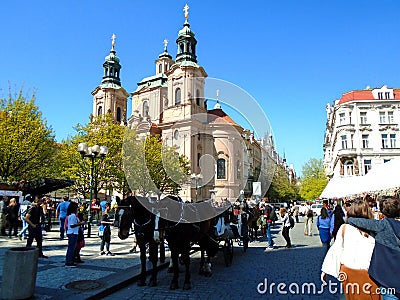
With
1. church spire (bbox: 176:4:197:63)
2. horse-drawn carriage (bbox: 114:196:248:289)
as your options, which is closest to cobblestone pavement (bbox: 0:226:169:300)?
horse-drawn carriage (bbox: 114:196:248:289)

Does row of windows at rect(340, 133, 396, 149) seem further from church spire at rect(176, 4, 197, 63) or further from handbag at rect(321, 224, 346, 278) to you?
handbag at rect(321, 224, 346, 278)

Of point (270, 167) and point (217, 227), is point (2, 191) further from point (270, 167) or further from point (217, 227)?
point (270, 167)

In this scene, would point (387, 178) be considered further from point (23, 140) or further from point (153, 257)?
point (23, 140)

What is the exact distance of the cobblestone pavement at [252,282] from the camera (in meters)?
6.74

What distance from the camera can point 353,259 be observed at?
396 centimetres

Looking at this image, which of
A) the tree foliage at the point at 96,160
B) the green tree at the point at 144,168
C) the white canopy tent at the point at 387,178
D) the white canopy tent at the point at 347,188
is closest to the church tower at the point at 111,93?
the tree foliage at the point at 96,160

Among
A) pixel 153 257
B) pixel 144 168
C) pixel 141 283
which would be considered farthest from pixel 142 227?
pixel 144 168

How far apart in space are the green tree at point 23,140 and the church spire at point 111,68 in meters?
42.0

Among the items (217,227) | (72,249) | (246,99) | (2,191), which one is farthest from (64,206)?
(246,99)

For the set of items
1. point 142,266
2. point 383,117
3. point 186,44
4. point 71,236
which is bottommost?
point 142,266

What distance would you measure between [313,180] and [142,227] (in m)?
67.1

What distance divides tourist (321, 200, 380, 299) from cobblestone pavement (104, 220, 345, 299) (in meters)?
2.02

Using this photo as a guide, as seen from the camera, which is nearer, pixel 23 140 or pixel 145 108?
pixel 23 140

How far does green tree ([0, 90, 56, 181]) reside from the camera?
91.8ft
